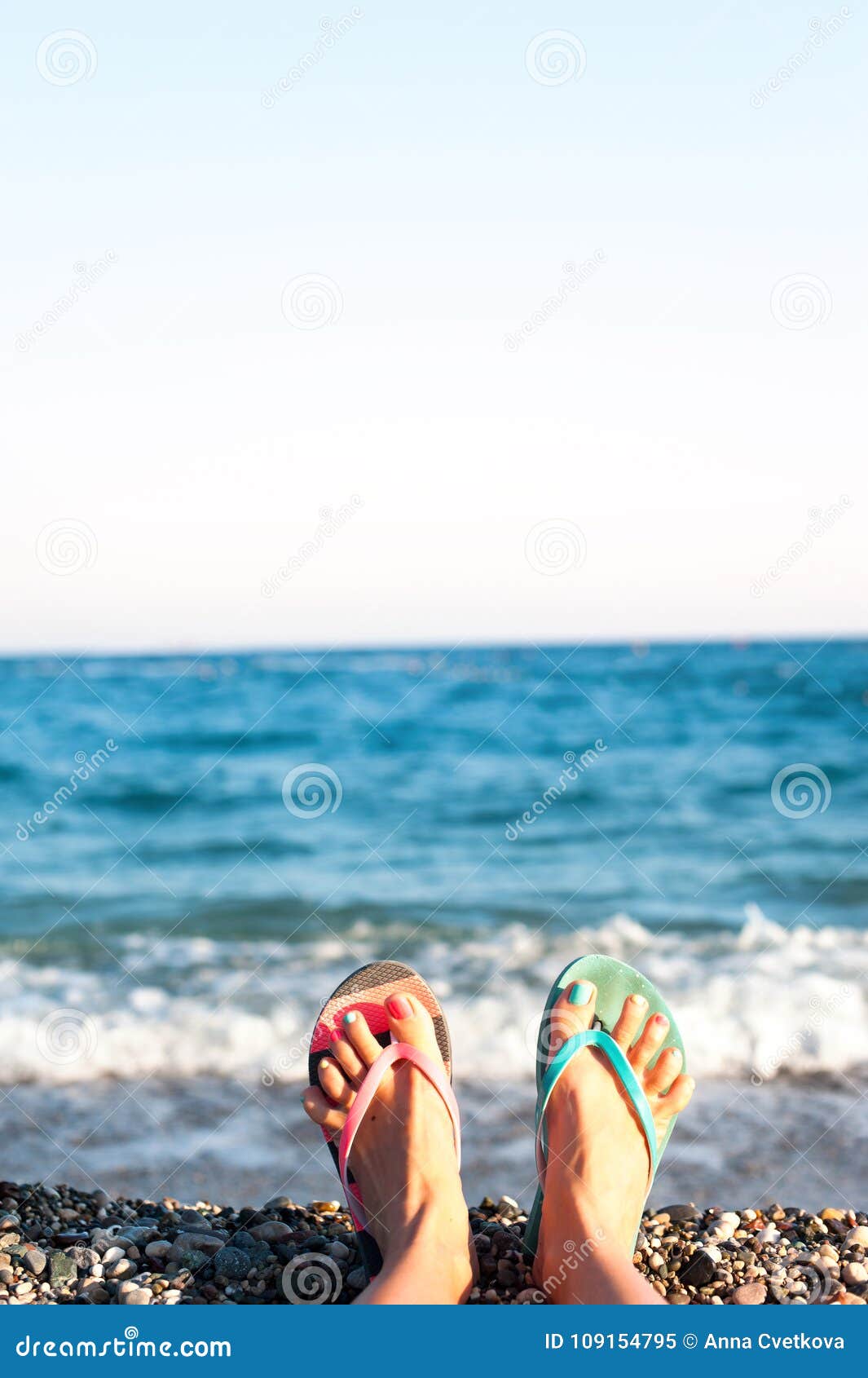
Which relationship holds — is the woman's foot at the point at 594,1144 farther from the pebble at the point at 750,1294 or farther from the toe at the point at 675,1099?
the pebble at the point at 750,1294

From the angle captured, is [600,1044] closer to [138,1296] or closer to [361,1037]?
[361,1037]

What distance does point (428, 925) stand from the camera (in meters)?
5.83

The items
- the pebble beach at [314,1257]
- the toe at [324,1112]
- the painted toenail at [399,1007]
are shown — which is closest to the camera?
the pebble beach at [314,1257]

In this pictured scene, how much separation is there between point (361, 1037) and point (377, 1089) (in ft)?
0.45

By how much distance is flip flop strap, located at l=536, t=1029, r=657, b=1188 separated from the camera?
8.34 ft

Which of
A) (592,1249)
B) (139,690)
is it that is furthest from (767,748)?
(139,690)

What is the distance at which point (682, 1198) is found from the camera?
10.1 ft

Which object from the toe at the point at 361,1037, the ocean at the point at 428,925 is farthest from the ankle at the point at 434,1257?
the ocean at the point at 428,925

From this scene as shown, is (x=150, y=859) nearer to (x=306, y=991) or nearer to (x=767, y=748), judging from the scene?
(x=306, y=991)

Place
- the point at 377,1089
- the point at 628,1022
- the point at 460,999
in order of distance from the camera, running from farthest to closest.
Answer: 1. the point at 460,999
2. the point at 628,1022
3. the point at 377,1089

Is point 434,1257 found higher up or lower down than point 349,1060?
lower down

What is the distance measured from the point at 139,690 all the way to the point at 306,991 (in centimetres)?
2140

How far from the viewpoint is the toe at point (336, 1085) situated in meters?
2.66

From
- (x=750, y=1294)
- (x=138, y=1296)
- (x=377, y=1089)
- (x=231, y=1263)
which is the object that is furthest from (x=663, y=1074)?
(x=138, y=1296)
